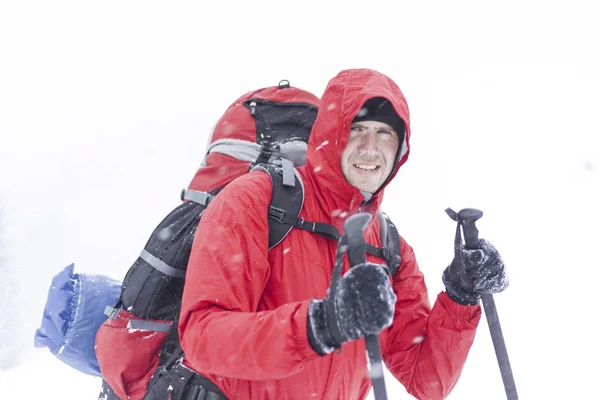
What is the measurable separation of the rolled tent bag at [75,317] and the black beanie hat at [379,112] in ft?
6.00

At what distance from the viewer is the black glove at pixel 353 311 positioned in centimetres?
172

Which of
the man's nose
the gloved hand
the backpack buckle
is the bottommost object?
the gloved hand

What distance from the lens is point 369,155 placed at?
8.73ft

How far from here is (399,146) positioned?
2.91 m

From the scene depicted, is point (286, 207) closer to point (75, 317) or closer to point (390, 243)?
point (390, 243)

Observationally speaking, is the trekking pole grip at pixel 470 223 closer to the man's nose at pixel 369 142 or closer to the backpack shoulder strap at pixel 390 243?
the backpack shoulder strap at pixel 390 243

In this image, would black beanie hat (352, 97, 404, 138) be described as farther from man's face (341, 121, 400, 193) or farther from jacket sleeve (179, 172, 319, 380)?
jacket sleeve (179, 172, 319, 380)

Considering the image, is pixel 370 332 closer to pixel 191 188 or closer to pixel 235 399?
pixel 235 399

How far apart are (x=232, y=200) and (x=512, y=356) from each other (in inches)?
330

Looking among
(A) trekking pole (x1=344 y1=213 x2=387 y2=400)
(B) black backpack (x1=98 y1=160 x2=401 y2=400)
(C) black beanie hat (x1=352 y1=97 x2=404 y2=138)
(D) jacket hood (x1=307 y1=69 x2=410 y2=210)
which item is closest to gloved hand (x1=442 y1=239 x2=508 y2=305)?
(B) black backpack (x1=98 y1=160 x2=401 y2=400)

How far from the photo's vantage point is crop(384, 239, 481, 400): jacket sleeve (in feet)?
9.26

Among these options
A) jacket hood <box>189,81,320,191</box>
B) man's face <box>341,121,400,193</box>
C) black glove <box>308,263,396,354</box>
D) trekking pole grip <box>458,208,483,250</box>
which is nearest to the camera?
black glove <box>308,263,396,354</box>

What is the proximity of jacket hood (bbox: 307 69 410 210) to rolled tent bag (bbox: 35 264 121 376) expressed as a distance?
1504 millimetres

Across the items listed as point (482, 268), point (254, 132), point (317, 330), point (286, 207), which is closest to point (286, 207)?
point (286, 207)
